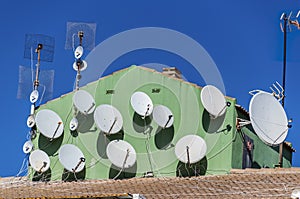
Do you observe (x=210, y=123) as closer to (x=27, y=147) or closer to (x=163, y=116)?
(x=163, y=116)

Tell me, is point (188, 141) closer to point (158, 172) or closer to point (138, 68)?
point (158, 172)

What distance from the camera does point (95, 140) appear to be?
95.2ft

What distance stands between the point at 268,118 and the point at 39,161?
903 centimetres

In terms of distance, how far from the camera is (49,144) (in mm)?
30125

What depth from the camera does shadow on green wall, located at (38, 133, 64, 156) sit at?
29.9 m

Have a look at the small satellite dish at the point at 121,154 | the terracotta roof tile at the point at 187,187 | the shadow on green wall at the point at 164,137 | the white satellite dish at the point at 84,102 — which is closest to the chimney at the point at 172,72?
the shadow on green wall at the point at 164,137

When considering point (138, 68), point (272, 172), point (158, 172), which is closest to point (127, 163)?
point (158, 172)

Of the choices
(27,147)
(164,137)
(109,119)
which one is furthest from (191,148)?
(27,147)

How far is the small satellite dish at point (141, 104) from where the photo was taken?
27.5 meters

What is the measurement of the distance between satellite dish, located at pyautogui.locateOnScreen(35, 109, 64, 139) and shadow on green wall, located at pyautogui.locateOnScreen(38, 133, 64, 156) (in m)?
0.38

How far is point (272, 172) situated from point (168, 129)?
5.00 metres

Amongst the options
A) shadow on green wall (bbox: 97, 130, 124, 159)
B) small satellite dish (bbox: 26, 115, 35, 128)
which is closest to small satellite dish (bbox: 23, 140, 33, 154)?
small satellite dish (bbox: 26, 115, 35, 128)

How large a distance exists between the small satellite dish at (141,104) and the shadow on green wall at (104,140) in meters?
1.42

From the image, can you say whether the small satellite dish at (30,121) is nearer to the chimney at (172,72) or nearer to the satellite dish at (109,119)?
the satellite dish at (109,119)
